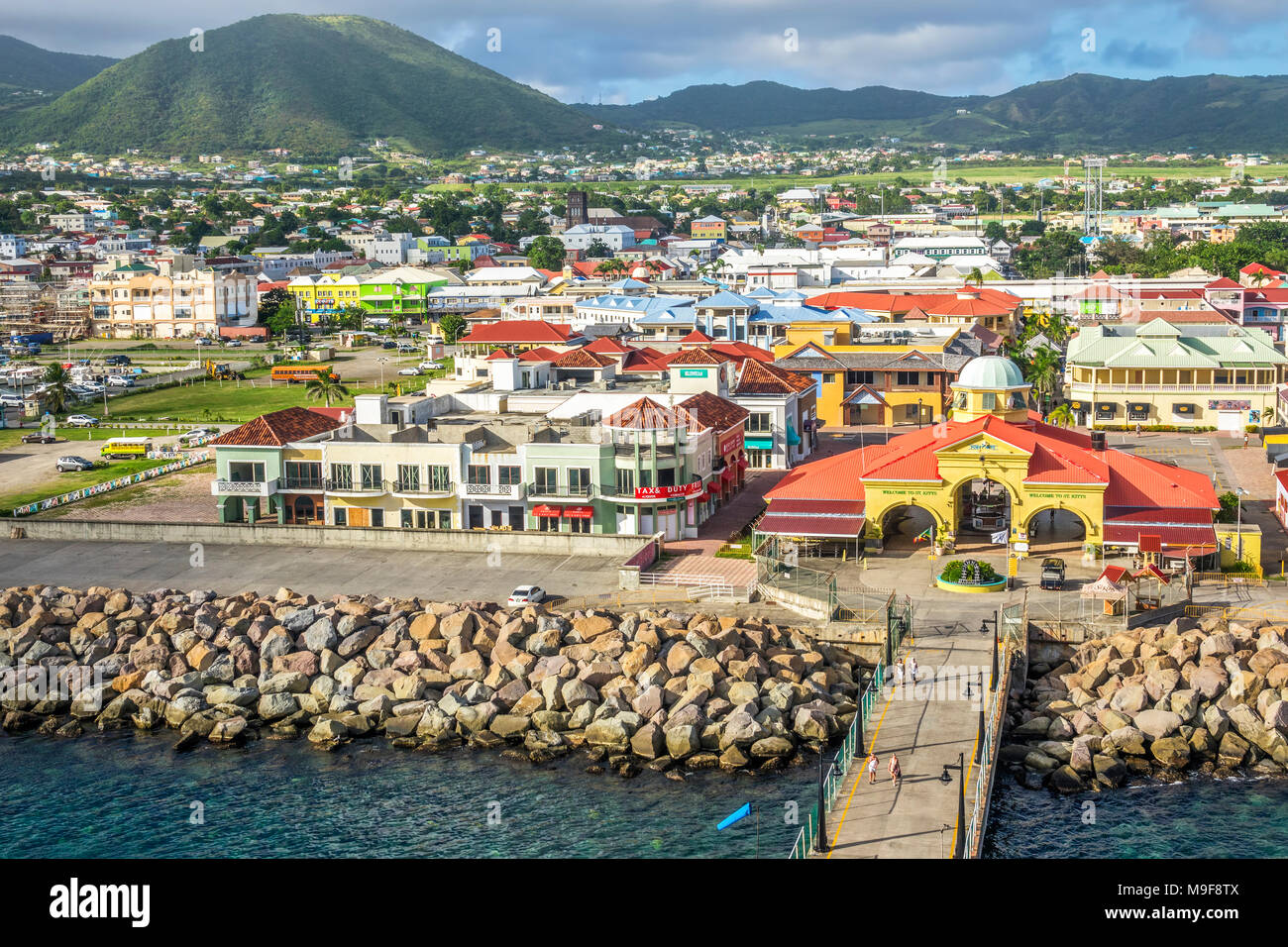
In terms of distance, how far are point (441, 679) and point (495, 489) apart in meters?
16.0

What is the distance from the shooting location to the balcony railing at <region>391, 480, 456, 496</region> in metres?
56.0

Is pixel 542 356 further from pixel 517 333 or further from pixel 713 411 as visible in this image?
pixel 713 411

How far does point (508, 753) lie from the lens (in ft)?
120

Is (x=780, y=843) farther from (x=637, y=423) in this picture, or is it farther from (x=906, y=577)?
(x=637, y=423)

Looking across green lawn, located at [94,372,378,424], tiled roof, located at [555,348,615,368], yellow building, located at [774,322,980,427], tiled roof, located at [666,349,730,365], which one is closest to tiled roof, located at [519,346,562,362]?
tiled roof, located at [555,348,615,368]

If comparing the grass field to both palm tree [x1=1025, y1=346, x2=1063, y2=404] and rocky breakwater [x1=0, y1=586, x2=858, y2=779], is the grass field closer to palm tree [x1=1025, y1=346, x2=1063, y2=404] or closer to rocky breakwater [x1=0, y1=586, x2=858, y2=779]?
palm tree [x1=1025, y1=346, x2=1063, y2=404]

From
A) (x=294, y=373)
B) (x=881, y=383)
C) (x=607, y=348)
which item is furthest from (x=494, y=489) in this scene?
(x=294, y=373)

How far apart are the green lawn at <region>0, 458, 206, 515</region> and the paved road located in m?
11.7

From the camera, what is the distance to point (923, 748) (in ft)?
111

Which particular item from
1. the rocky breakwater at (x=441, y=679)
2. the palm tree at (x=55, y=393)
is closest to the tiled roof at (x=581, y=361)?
the palm tree at (x=55, y=393)

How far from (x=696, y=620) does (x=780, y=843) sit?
11.8 metres

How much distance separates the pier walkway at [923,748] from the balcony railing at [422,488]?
2053 cm

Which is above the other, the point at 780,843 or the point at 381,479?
the point at 381,479
